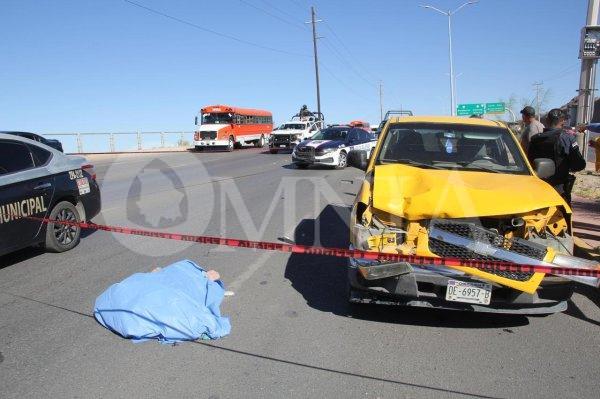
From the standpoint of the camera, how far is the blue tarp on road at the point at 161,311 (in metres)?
4.02

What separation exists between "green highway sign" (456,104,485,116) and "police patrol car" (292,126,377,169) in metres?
38.1

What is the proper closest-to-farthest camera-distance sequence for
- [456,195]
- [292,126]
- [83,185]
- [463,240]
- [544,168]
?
[463,240], [456,195], [544,168], [83,185], [292,126]

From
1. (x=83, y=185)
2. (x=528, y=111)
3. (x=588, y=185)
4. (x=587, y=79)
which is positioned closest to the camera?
(x=83, y=185)

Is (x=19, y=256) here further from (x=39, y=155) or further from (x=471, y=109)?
(x=471, y=109)

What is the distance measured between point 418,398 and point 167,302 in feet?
6.88

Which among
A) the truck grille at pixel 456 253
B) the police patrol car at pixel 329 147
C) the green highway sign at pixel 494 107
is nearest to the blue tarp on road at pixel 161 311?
the truck grille at pixel 456 253

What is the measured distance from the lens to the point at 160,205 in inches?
437

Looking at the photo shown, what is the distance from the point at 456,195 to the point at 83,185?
5.67 meters

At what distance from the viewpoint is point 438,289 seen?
13.0 ft

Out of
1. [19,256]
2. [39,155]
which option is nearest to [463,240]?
[39,155]

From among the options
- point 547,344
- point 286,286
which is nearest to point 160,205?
point 286,286

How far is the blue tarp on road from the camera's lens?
4016 millimetres

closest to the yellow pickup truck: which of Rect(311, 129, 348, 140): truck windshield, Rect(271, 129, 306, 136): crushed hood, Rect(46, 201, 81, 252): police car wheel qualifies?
Rect(46, 201, 81, 252): police car wheel

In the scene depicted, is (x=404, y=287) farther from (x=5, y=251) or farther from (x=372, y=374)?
(x=5, y=251)
